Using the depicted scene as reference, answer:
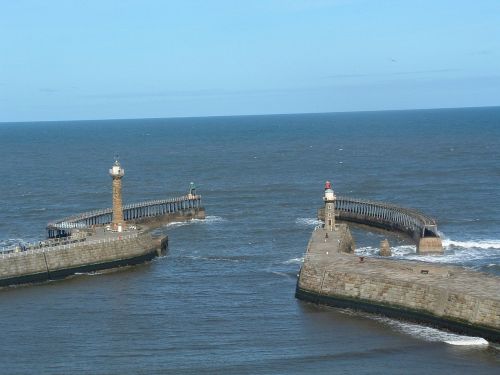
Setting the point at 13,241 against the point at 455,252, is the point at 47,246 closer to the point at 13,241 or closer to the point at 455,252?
the point at 13,241

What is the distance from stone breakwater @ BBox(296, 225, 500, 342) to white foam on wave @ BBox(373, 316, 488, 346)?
17.1 inches

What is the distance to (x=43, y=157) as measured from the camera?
19875 cm

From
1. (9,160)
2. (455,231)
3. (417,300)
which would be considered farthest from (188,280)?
(9,160)

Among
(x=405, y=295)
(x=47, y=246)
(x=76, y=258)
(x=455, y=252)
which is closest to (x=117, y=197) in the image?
(x=47, y=246)

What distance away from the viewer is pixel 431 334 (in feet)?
166

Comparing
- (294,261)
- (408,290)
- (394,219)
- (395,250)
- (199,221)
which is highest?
(408,290)

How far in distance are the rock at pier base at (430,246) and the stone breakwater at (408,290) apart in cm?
1250

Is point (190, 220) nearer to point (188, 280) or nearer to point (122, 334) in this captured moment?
point (188, 280)

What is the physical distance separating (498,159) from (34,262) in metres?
108

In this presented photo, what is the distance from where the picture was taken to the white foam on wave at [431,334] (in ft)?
160

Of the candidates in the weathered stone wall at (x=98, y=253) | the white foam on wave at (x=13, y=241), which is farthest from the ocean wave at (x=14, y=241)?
the weathered stone wall at (x=98, y=253)

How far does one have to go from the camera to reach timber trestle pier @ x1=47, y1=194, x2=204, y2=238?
9038 centimetres

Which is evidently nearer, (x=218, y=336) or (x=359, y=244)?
(x=218, y=336)

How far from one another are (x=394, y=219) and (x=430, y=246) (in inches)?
587
